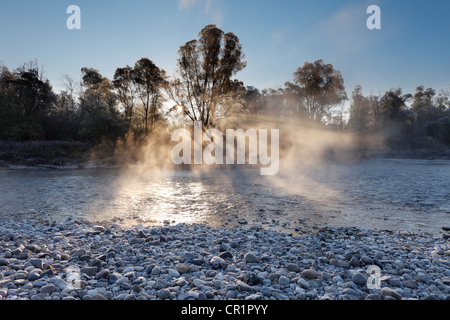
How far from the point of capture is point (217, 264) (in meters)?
3.90

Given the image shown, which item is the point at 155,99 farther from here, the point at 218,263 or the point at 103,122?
the point at 218,263

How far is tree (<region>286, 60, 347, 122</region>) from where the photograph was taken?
136 feet

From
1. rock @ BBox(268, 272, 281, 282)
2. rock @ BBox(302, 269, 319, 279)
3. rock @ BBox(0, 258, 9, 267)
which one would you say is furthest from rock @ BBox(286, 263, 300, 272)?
rock @ BBox(0, 258, 9, 267)

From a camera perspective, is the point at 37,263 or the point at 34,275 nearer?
the point at 34,275

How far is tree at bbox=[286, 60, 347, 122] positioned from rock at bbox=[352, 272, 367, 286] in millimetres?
43137

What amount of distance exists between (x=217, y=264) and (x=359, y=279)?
208cm

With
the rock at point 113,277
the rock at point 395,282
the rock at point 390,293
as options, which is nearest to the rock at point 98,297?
the rock at point 113,277

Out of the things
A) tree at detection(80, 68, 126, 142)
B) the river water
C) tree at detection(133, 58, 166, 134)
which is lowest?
the river water

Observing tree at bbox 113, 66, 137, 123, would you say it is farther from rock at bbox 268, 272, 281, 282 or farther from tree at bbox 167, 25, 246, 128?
rock at bbox 268, 272, 281, 282

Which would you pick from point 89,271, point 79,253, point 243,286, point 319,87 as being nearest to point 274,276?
point 243,286

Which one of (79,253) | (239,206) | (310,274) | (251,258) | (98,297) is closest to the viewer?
(98,297)

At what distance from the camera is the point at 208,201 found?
384 inches

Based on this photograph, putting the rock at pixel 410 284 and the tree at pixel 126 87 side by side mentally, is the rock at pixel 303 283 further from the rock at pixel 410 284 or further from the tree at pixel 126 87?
the tree at pixel 126 87
